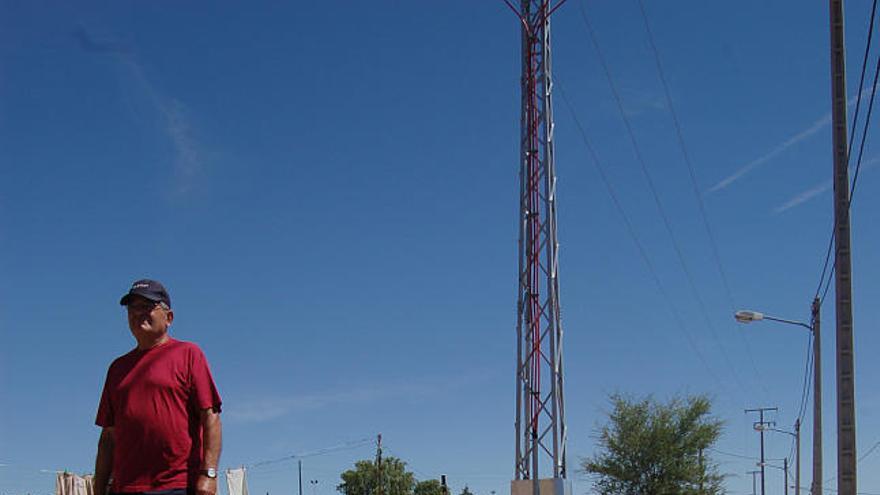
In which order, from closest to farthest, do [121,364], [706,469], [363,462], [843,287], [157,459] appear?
[157,459]
[121,364]
[843,287]
[706,469]
[363,462]

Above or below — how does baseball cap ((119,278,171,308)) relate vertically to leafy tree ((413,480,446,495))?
above

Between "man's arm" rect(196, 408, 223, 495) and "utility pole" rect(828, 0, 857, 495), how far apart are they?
11269 millimetres

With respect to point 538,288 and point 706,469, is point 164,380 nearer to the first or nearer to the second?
point 538,288

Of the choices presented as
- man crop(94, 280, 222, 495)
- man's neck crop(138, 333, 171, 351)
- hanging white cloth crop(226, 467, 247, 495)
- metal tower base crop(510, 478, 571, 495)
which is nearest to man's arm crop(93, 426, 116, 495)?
man crop(94, 280, 222, 495)

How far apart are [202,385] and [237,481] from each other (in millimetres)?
36492

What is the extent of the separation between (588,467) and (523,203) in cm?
1877

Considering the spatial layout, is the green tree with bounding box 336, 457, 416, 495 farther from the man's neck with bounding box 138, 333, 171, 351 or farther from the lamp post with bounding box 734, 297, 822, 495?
the man's neck with bounding box 138, 333, 171, 351

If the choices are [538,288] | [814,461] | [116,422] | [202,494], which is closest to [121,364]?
[116,422]

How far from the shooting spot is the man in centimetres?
517

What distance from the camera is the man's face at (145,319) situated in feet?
17.8

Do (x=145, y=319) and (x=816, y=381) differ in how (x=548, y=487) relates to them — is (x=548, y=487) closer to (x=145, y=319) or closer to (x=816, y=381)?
(x=816, y=381)

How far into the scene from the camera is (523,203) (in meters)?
24.8

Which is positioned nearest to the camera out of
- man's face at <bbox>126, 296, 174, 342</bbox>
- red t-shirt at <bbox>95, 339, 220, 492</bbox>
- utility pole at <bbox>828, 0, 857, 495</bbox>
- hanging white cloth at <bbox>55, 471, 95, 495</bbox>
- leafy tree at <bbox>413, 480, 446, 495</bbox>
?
red t-shirt at <bbox>95, 339, 220, 492</bbox>

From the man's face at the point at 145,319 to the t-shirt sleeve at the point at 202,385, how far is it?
0.23 meters
